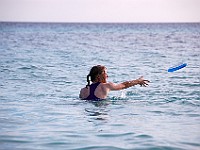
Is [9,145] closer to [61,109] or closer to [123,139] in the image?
[123,139]

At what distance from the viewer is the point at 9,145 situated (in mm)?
6402

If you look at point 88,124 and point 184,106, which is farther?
point 184,106

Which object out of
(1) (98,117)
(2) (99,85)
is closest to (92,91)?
(2) (99,85)

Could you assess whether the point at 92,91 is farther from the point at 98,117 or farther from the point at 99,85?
the point at 98,117

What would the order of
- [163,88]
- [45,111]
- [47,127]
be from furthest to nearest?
1. [163,88]
2. [45,111]
3. [47,127]

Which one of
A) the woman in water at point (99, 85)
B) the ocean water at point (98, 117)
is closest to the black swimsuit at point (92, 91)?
the woman in water at point (99, 85)

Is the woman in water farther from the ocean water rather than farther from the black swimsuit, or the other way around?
the ocean water

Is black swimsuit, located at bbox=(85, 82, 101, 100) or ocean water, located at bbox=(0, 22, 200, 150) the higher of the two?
black swimsuit, located at bbox=(85, 82, 101, 100)

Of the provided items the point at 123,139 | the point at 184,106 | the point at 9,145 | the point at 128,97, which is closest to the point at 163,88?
the point at 128,97

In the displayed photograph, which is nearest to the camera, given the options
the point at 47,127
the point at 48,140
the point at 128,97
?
the point at 48,140

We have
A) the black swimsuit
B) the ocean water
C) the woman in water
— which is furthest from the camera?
the black swimsuit

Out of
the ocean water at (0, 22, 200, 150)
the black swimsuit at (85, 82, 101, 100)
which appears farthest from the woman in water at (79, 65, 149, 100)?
the ocean water at (0, 22, 200, 150)

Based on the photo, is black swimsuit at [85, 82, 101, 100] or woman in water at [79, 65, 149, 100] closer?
woman in water at [79, 65, 149, 100]

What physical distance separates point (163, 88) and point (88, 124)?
585 centimetres
